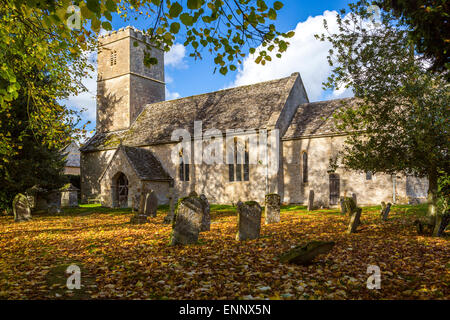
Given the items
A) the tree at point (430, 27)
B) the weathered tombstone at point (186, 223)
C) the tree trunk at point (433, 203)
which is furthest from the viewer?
the tree trunk at point (433, 203)

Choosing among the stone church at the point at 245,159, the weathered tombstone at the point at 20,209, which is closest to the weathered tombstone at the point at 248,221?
the stone church at the point at 245,159

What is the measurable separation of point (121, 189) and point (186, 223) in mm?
18249

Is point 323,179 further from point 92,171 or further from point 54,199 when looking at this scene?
point 92,171

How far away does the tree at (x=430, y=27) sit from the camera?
7.15m

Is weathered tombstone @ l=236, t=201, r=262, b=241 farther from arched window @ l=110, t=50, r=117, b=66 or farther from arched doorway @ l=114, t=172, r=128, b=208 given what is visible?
arched window @ l=110, t=50, r=117, b=66

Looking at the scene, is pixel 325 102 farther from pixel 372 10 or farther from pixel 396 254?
pixel 396 254

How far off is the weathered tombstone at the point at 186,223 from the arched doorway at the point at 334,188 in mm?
15473

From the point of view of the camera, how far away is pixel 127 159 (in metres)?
23.3

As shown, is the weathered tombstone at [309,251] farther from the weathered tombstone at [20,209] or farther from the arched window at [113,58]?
the arched window at [113,58]

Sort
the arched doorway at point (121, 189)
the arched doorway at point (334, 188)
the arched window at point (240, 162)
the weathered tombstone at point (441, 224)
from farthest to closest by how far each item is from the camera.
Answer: the arched doorway at point (121, 189), the arched window at point (240, 162), the arched doorway at point (334, 188), the weathered tombstone at point (441, 224)

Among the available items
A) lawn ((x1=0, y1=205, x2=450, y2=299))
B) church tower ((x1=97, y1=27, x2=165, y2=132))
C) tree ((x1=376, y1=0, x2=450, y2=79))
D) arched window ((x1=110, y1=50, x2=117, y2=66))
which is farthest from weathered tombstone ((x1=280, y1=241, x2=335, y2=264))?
arched window ((x1=110, y1=50, x2=117, y2=66))

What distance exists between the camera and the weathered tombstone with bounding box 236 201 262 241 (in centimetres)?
870

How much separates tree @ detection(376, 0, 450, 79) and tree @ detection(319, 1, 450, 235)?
805 millimetres
